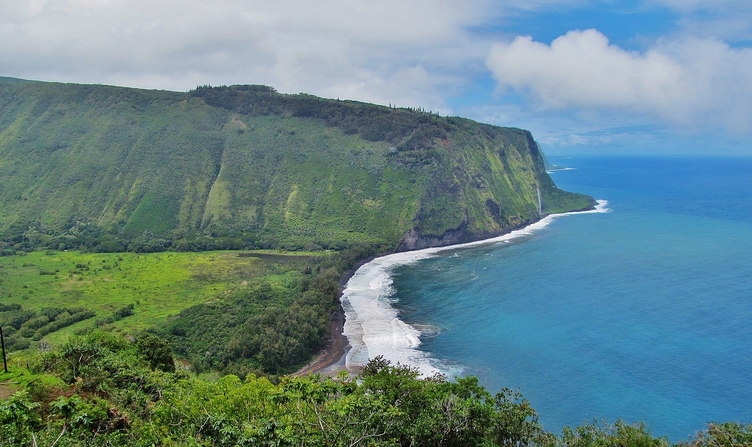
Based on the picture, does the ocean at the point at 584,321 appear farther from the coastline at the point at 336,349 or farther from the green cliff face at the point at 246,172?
the green cliff face at the point at 246,172

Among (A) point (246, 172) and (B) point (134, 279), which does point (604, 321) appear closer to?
(B) point (134, 279)

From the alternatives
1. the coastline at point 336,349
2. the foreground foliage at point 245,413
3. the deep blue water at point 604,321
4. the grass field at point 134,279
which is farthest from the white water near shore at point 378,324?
the foreground foliage at point 245,413

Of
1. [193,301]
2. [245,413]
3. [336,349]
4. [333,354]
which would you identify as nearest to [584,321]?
[336,349]

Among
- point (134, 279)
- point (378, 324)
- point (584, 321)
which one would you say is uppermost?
point (134, 279)

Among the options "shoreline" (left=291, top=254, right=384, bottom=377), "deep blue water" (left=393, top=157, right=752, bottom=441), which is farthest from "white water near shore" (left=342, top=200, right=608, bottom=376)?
"deep blue water" (left=393, top=157, right=752, bottom=441)

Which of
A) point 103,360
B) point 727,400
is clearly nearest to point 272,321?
point 103,360

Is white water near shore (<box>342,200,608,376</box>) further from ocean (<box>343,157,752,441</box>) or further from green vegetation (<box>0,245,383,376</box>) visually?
green vegetation (<box>0,245,383,376</box>)
